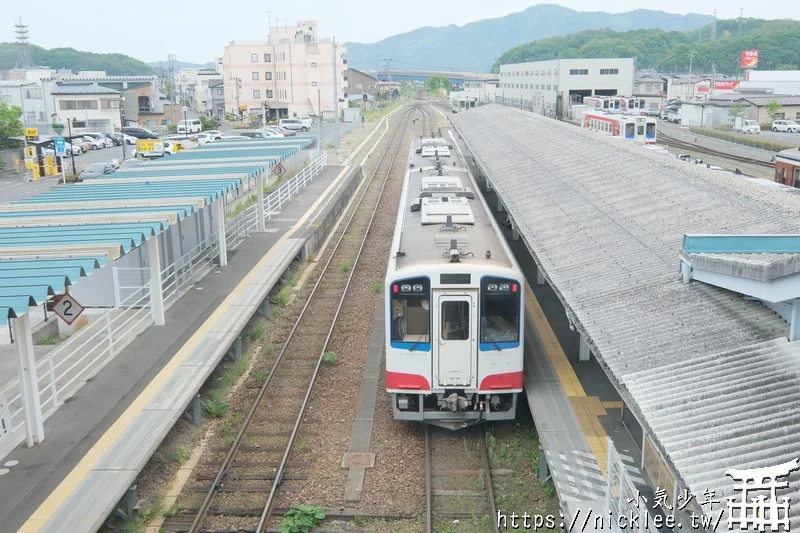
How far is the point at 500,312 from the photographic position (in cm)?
880

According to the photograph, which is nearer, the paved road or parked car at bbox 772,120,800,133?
the paved road

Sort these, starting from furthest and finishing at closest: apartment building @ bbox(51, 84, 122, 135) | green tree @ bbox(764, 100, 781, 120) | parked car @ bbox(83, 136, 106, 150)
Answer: apartment building @ bbox(51, 84, 122, 135) → green tree @ bbox(764, 100, 781, 120) → parked car @ bbox(83, 136, 106, 150)

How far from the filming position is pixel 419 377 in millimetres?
8844

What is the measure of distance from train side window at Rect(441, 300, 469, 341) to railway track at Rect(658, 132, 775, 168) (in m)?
28.4

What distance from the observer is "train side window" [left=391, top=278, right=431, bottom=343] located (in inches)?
342

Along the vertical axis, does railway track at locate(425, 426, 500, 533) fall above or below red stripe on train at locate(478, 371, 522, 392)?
below

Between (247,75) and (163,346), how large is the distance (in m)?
63.1

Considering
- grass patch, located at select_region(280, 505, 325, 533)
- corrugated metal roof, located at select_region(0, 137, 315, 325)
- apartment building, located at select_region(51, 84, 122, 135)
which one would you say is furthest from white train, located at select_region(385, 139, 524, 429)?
apartment building, located at select_region(51, 84, 122, 135)

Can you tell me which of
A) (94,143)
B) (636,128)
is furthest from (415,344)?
(94,143)

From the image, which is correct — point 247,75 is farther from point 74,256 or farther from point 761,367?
point 761,367

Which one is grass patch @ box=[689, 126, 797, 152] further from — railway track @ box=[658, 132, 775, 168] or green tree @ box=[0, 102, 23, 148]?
green tree @ box=[0, 102, 23, 148]

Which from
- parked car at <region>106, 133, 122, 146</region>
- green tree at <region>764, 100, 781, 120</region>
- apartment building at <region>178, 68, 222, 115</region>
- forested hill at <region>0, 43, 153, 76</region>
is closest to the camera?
parked car at <region>106, 133, 122, 146</region>

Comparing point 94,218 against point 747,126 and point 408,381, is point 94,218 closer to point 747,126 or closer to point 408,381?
point 408,381

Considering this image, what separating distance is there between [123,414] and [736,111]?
50012mm
